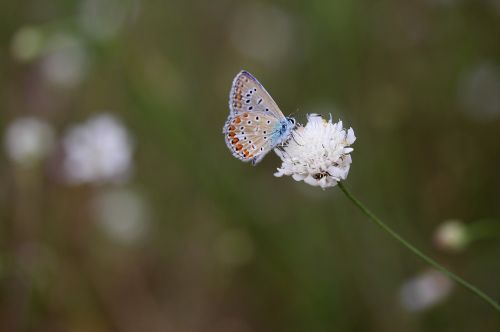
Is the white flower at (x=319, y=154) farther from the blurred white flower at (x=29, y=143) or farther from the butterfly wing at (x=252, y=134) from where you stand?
the blurred white flower at (x=29, y=143)

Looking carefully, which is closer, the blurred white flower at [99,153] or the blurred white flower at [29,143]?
the blurred white flower at [99,153]

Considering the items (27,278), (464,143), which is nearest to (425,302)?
(464,143)

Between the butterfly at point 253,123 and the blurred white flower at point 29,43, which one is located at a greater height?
the blurred white flower at point 29,43

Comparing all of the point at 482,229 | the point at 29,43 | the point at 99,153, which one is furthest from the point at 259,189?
the point at 482,229

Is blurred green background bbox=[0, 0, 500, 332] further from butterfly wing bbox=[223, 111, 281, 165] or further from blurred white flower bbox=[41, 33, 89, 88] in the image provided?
butterfly wing bbox=[223, 111, 281, 165]

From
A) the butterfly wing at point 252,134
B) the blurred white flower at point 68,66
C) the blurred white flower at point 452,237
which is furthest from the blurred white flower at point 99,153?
the blurred white flower at point 452,237

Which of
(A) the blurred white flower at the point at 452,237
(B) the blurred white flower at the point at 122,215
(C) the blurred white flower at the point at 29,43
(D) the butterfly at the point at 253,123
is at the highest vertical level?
(B) the blurred white flower at the point at 122,215

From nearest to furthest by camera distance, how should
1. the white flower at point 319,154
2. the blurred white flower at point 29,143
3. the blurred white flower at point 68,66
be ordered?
the white flower at point 319,154 < the blurred white flower at point 29,143 < the blurred white flower at point 68,66

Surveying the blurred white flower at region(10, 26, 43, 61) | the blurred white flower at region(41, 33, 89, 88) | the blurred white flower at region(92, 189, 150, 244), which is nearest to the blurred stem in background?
the blurred white flower at region(10, 26, 43, 61)
